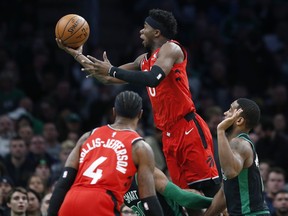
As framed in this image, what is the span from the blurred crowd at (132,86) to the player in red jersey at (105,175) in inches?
232

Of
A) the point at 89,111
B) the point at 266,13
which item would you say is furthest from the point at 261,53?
the point at 89,111

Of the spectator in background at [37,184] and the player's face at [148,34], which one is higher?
the player's face at [148,34]

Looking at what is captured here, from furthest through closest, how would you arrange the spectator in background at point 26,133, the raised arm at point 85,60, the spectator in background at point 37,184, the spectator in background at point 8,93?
1. the spectator in background at point 8,93
2. the spectator in background at point 26,133
3. the spectator in background at point 37,184
4. the raised arm at point 85,60

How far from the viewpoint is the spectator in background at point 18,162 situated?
16.0 meters

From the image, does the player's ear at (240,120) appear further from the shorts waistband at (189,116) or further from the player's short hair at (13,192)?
the player's short hair at (13,192)

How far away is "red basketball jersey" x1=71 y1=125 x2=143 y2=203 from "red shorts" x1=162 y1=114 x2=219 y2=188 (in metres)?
1.35

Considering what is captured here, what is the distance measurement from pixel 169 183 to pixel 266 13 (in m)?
11.3

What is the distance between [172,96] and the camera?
10688 mm

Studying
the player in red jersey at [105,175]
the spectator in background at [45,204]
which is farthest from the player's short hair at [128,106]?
the spectator in background at [45,204]

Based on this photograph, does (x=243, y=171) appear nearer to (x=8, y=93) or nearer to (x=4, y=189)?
(x=4, y=189)

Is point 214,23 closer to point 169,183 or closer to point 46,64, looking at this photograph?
point 46,64

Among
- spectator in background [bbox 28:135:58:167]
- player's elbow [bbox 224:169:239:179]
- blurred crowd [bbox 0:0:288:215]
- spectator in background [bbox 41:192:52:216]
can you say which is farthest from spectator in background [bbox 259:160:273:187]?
player's elbow [bbox 224:169:239:179]

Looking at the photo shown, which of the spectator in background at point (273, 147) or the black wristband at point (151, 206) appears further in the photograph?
the spectator in background at point (273, 147)

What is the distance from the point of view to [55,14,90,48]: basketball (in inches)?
415
